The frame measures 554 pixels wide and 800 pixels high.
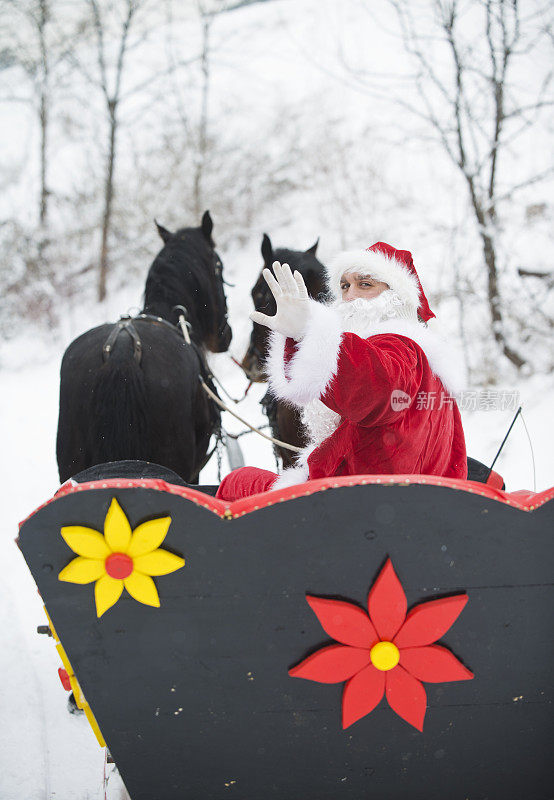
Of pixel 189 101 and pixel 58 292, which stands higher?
pixel 189 101

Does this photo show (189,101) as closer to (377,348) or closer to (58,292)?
(58,292)

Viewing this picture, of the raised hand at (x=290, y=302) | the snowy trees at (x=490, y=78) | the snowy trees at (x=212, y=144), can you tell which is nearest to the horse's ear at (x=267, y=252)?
the raised hand at (x=290, y=302)

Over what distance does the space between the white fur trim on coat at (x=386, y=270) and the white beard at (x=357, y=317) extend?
3 cm

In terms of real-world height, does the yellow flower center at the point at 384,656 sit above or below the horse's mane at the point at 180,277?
below

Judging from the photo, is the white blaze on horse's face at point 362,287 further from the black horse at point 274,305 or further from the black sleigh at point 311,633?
the black horse at point 274,305

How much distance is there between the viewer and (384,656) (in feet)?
3.83

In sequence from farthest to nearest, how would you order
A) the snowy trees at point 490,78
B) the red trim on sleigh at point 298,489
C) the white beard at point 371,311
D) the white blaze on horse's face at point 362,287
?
the snowy trees at point 490,78, the white blaze on horse's face at point 362,287, the white beard at point 371,311, the red trim on sleigh at point 298,489

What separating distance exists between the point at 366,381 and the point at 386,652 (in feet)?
1.83

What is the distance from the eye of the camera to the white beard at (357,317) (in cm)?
157

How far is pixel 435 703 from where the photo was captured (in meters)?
1.24

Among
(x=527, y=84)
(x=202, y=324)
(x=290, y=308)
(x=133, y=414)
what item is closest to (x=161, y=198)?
(x=527, y=84)

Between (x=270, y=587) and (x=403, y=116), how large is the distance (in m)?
12.0

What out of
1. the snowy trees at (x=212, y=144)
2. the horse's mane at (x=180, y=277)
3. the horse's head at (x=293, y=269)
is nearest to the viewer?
the horse's head at (x=293, y=269)
